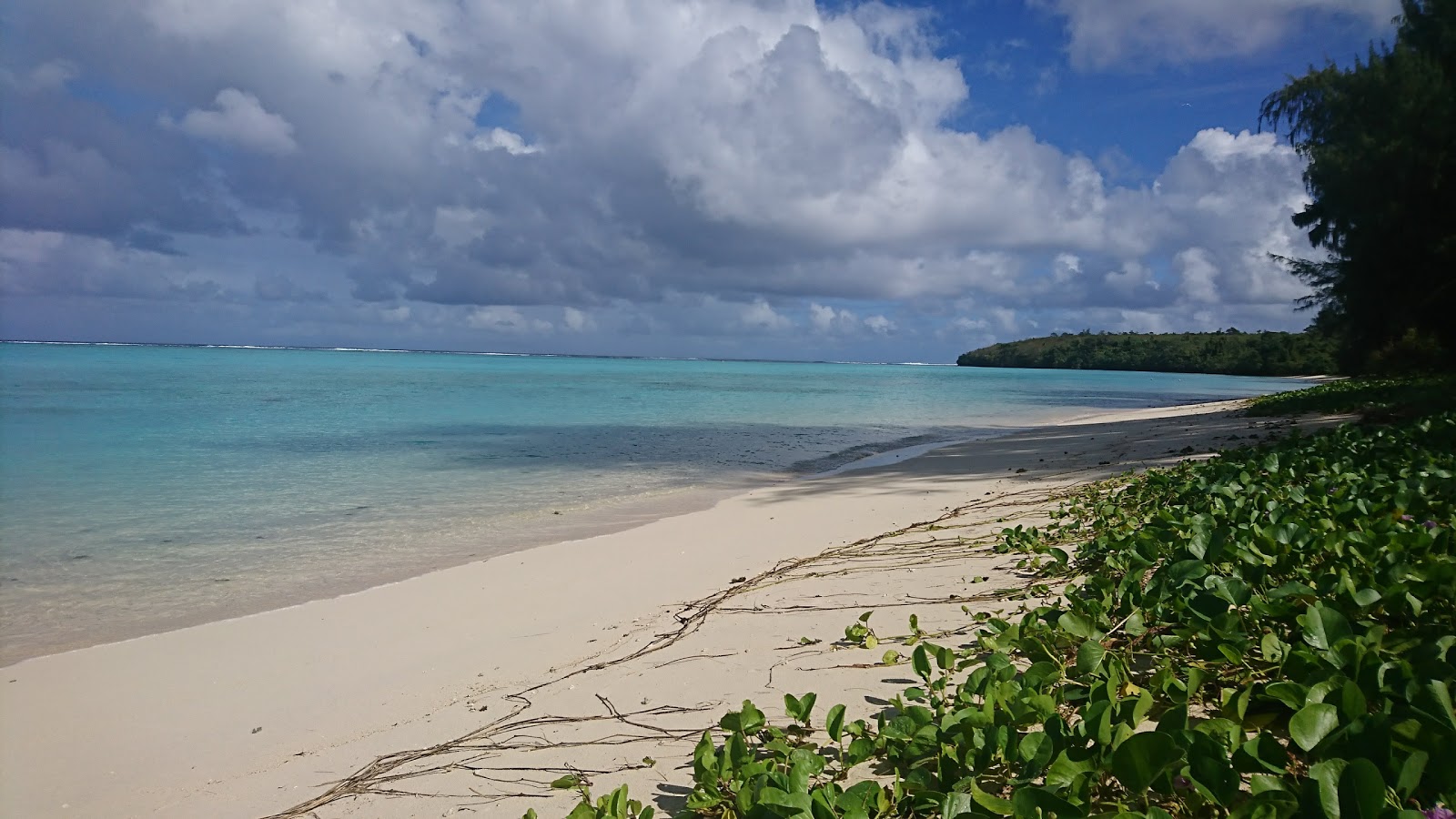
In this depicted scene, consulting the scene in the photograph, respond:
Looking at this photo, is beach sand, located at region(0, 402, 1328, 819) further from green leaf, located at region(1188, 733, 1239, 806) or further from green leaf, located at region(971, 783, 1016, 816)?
green leaf, located at region(1188, 733, 1239, 806)

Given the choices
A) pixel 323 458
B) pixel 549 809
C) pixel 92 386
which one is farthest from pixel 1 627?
pixel 92 386

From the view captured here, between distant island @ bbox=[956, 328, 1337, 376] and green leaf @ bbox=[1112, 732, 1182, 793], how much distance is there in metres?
77.6

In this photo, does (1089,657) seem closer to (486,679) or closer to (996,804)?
(996,804)

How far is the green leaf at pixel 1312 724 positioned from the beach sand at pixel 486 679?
1332 mm

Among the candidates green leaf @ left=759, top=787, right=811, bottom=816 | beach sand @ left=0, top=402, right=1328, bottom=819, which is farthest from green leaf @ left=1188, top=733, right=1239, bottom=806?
beach sand @ left=0, top=402, right=1328, bottom=819

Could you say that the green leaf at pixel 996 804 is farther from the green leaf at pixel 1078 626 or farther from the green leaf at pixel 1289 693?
the green leaf at pixel 1078 626

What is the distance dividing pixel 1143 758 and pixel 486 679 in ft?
10.5

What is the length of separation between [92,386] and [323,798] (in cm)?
4069

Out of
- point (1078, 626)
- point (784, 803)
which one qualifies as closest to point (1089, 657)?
point (1078, 626)

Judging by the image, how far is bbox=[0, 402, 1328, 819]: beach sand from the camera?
275cm

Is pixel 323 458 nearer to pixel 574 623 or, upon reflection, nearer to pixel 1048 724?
pixel 574 623

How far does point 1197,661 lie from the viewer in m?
2.31

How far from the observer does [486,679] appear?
12.8 ft

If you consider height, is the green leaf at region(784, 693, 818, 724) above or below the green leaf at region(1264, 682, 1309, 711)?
below
